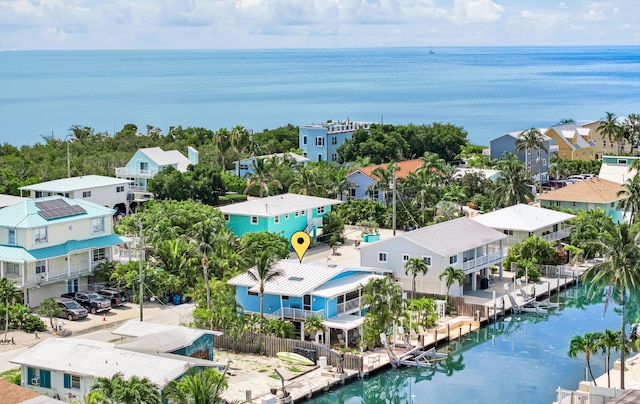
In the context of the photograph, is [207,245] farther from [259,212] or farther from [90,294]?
[259,212]

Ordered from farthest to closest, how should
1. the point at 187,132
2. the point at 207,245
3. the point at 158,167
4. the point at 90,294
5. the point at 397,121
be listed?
the point at 397,121 → the point at 187,132 → the point at 158,167 → the point at 90,294 → the point at 207,245

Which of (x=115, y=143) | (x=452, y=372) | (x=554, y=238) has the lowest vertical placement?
(x=452, y=372)

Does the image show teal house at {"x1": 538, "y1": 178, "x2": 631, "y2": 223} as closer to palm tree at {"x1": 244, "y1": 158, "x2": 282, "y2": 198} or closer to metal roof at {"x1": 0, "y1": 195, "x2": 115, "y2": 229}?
palm tree at {"x1": 244, "y1": 158, "x2": 282, "y2": 198}

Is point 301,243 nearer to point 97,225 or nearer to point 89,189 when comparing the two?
point 97,225

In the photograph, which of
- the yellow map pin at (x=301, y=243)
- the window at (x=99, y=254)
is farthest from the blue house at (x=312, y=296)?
the window at (x=99, y=254)

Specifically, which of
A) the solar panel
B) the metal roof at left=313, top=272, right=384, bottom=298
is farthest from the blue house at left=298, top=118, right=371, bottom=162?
the metal roof at left=313, top=272, right=384, bottom=298

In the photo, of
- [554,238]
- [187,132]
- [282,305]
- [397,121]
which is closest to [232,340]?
[282,305]

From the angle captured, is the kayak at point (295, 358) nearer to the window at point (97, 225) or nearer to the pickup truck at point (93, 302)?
the pickup truck at point (93, 302)
